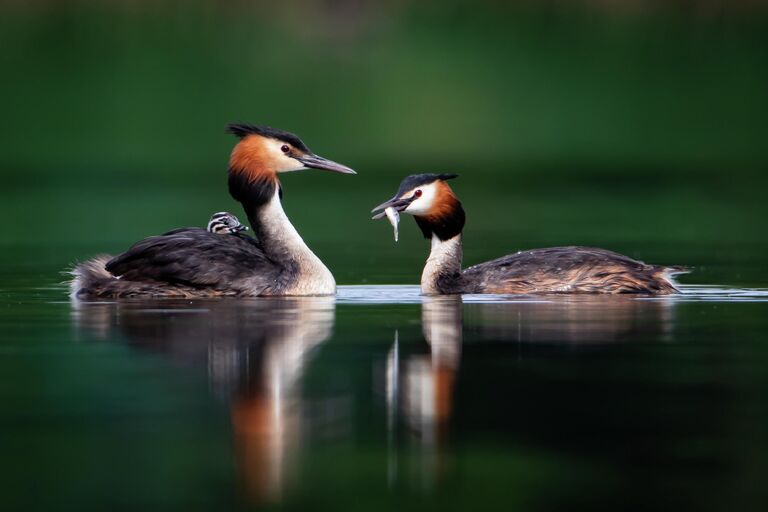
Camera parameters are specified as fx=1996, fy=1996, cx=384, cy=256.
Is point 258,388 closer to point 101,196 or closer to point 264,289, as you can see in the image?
point 264,289

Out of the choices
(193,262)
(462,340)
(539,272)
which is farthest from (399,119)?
(462,340)

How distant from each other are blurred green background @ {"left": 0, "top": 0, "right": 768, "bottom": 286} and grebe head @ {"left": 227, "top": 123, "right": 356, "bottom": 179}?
1.47 meters

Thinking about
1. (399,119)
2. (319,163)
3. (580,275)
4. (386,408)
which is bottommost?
(386,408)

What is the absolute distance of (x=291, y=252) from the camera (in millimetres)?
13133

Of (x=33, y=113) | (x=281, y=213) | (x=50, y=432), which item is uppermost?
(x=33, y=113)

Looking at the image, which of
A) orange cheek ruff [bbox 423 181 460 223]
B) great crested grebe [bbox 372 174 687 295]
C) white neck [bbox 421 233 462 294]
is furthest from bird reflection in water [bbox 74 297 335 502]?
orange cheek ruff [bbox 423 181 460 223]

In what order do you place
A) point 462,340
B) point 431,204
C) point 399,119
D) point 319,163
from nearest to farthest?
point 462,340
point 319,163
point 431,204
point 399,119

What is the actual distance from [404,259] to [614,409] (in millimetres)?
8098

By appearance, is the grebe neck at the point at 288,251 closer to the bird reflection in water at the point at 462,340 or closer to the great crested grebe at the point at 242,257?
the great crested grebe at the point at 242,257

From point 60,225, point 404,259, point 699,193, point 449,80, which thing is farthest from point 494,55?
point 404,259

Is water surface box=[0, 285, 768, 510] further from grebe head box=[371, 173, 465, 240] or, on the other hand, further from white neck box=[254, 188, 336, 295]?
grebe head box=[371, 173, 465, 240]

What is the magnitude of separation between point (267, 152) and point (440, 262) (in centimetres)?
136

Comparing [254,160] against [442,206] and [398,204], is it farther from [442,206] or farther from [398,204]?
[442,206]

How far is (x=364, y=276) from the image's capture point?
1448 cm
